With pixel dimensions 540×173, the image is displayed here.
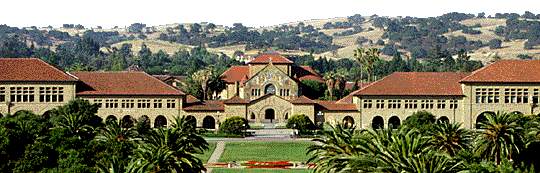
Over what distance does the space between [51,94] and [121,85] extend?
806 centimetres

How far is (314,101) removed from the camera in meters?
102

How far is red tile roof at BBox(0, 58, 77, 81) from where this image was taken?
98562mm

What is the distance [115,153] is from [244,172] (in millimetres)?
13321

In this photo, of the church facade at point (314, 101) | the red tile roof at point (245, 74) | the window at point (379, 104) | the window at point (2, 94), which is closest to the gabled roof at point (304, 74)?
the red tile roof at point (245, 74)

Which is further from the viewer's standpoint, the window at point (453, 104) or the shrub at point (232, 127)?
the window at point (453, 104)

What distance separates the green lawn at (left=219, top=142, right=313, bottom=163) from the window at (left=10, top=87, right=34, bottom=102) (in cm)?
2873

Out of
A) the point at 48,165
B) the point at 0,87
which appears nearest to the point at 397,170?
the point at 48,165

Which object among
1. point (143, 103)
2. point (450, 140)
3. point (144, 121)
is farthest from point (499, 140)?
point (143, 103)

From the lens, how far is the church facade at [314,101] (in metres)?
99.0

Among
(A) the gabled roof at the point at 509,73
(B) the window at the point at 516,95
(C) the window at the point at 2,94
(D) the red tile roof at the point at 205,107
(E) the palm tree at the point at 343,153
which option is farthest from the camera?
(D) the red tile roof at the point at 205,107

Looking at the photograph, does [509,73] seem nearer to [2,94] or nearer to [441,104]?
[441,104]

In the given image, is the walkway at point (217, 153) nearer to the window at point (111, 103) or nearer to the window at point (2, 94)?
the window at point (111, 103)

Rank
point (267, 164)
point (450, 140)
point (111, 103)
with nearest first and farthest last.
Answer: point (450, 140), point (267, 164), point (111, 103)

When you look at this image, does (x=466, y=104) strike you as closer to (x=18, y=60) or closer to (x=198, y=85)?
(x=198, y=85)
